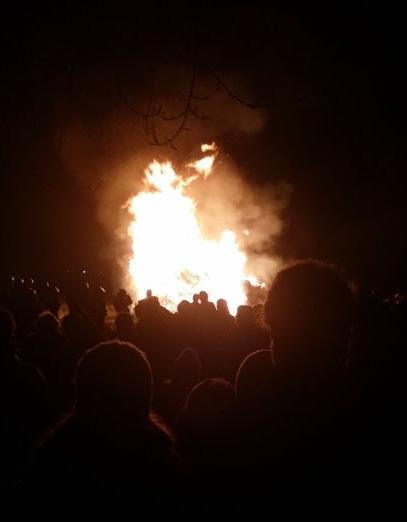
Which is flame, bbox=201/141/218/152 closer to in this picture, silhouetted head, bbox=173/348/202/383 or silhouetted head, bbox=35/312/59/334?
silhouetted head, bbox=35/312/59/334

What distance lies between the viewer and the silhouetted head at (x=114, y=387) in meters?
2.01

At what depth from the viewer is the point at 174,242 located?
18938mm

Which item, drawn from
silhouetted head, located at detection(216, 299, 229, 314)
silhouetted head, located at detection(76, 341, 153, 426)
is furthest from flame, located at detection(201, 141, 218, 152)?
silhouetted head, located at detection(76, 341, 153, 426)

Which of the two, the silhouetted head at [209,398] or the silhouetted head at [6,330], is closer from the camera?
the silhouetted head at [209,398]

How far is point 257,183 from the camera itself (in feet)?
78.3

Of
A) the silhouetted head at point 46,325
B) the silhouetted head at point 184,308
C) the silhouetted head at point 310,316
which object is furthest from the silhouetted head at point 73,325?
the silhouetted head at point 310,316

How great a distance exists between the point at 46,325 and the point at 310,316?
3.39m

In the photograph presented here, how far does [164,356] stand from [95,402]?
139 inches

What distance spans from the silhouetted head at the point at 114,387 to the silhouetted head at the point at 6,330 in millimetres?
1950

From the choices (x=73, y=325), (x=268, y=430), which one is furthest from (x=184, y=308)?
(x=268, y=430)

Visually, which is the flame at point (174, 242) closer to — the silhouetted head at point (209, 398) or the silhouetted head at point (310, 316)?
the silhouetted head at point (209, 398)

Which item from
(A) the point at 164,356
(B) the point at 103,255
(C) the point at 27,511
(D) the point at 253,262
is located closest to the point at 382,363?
(C) the point at 27,511

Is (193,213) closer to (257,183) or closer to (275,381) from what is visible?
(257,183)

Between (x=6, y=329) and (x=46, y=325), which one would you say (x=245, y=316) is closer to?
(x=46, y=325)
